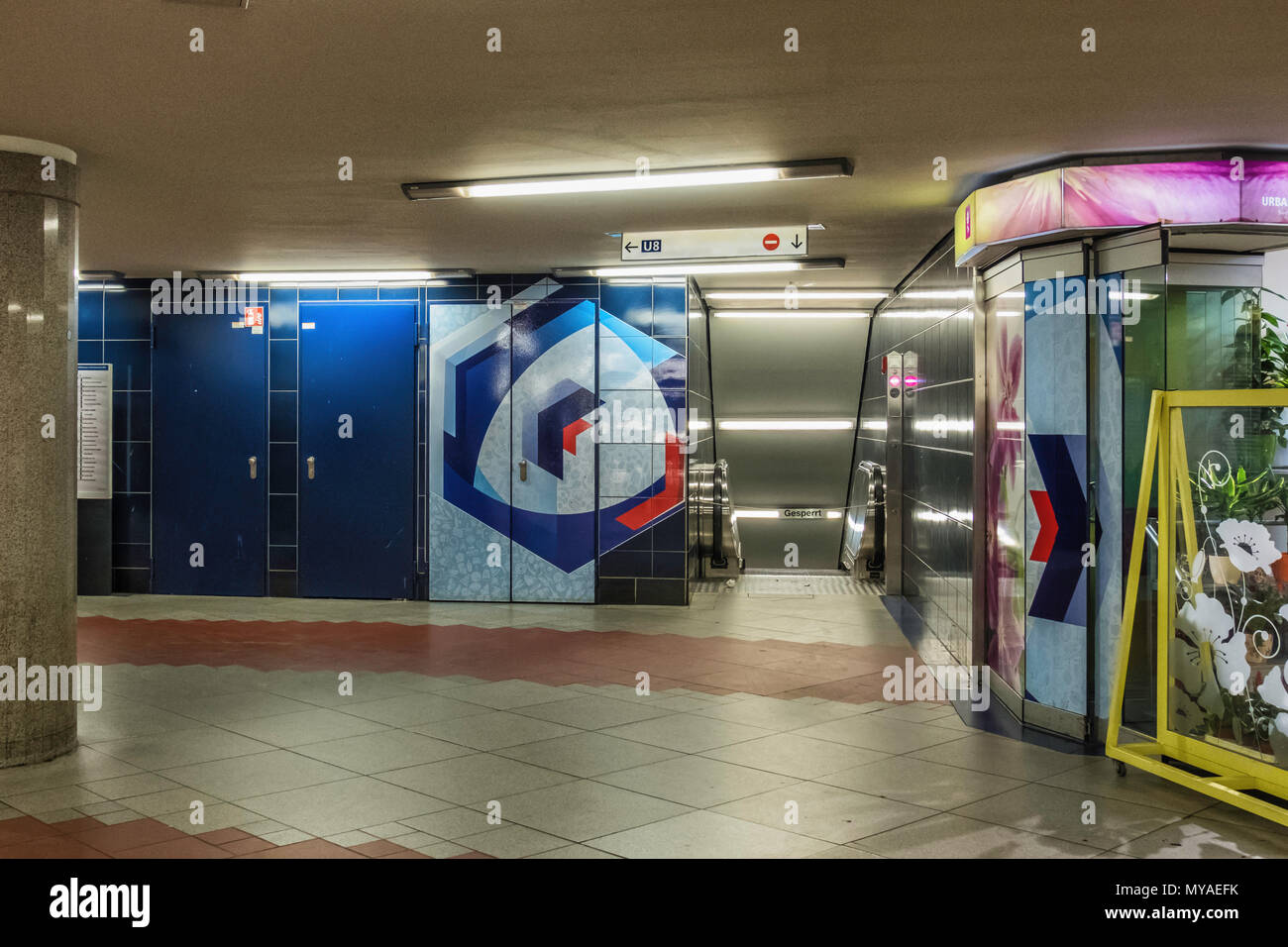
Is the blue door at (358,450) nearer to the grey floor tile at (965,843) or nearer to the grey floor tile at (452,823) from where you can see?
the grey floor tile at (452,823)

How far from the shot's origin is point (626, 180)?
6590 millimetres

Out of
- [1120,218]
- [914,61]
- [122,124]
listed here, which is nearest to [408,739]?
[122,124]

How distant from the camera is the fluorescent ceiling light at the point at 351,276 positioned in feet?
36.0

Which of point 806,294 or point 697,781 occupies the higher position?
point 806,294

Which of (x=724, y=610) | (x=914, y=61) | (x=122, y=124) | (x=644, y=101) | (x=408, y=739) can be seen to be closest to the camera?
(x=914, y=61)

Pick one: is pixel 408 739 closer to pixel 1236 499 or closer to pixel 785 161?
pixel 785 161

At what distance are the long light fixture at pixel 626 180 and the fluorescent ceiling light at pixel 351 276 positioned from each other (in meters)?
3.94

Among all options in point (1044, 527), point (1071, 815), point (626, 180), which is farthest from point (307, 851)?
point (1044, 527)

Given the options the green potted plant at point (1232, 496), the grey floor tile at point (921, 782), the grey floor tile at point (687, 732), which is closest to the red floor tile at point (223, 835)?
the grey floor tile at point (687, 732)

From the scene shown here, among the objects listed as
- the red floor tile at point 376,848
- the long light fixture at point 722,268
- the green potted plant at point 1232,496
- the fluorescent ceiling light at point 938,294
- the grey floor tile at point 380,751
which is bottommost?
the grey floor tile at point 380,751

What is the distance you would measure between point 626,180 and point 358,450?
228 inches

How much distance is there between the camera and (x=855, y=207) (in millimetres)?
7598

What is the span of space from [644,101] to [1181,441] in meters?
2.94

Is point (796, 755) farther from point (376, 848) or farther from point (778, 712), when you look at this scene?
point (376, 848)
